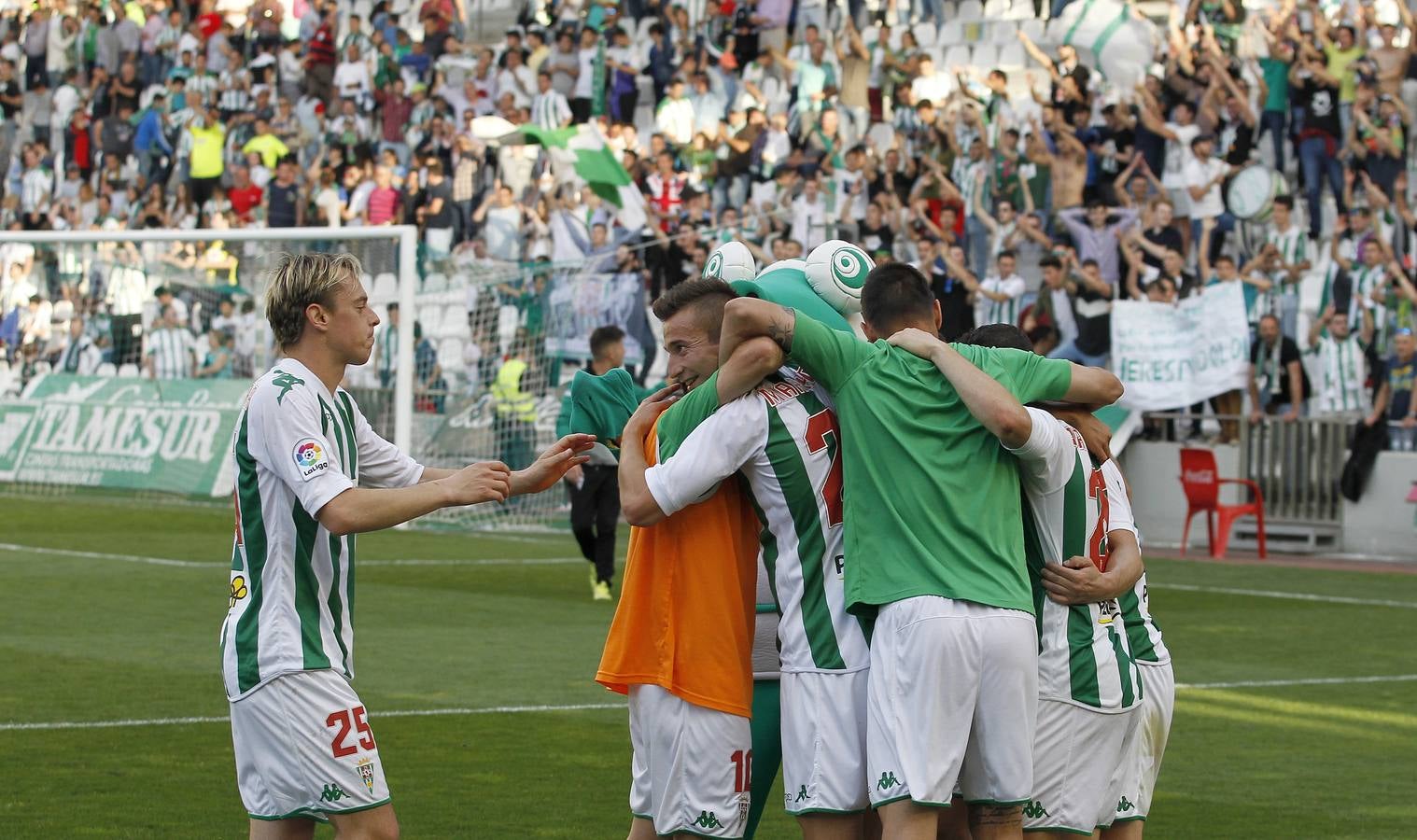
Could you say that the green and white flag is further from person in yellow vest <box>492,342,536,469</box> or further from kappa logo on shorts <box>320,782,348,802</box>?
kappa logo on shorts <box>320,782,348,802</box>

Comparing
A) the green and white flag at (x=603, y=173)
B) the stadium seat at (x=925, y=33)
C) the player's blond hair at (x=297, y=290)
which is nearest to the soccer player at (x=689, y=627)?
the player's blond hair at (x=297, y=290)

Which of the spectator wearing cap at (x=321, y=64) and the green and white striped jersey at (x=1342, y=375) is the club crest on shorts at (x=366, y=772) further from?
the spectator wearing cap at (x=321, y=64)

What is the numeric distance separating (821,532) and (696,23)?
86.2 ft

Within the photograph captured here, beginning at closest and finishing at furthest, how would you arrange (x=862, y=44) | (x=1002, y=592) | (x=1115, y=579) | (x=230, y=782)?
(x=1002, y=592)
(x=1115, y=579)
(x=230, y=782)
(x=862, y=44)

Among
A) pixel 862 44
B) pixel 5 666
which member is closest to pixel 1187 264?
pixel 862 44

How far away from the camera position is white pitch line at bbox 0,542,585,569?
17703 mm

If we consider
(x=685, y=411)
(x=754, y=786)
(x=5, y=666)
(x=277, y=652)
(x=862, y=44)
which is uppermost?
(x=862, y=44)

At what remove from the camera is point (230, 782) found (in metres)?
8.72

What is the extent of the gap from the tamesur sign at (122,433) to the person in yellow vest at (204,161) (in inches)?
392

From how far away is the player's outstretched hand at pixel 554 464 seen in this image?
5684 millimetres

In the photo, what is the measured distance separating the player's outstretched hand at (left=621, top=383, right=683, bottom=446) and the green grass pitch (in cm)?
272

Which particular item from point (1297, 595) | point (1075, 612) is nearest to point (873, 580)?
point (1075, 612)

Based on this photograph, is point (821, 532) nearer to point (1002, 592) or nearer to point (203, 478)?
point (1002, 592)

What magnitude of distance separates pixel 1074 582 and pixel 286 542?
2.13m
